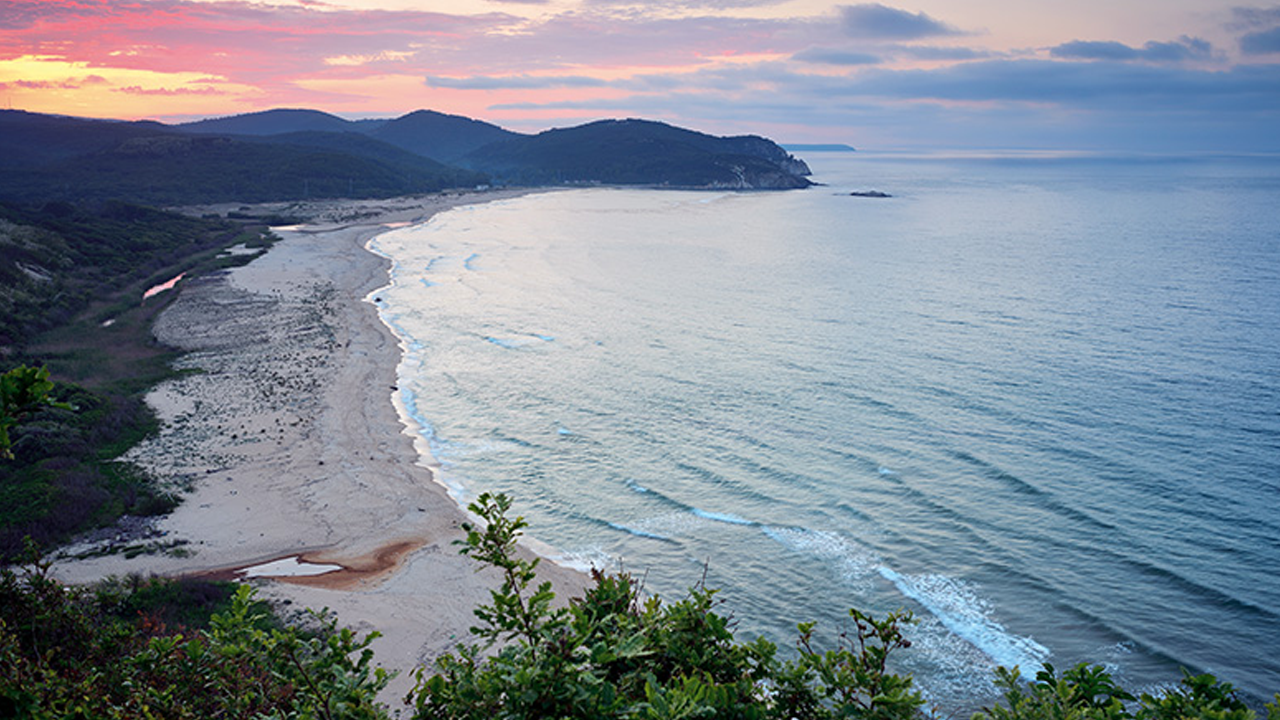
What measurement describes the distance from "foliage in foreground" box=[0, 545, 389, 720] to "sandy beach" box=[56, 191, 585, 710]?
6755 millimetres

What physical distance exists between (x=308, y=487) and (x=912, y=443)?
79.7 feet

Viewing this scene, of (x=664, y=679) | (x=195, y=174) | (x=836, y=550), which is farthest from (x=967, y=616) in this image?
(x=195, y=174)

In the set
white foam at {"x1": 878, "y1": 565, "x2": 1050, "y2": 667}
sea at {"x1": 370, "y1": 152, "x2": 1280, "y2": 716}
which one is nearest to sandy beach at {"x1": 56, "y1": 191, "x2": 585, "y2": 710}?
sea at {"x1": 370, "y1": 152, "x2": 1280, "y2": 716}

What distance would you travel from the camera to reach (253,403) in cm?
3406

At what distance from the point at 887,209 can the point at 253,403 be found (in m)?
135

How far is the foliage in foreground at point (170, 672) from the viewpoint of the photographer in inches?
203

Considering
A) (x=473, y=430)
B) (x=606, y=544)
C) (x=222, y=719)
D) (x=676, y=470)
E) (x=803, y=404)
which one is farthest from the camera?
(x=803, y=404)

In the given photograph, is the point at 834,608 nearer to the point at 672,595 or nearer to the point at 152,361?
the point at 672,595

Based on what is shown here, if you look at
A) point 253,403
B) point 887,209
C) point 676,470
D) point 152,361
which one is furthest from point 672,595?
point 887,209

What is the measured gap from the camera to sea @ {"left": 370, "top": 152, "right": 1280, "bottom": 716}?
19922 millimetres

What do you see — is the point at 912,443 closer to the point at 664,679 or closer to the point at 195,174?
the point at 664,679

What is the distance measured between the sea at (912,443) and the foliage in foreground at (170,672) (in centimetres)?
1382

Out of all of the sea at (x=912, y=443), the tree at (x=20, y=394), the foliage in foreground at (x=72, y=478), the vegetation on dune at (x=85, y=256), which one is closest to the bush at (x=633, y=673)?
the tree at (x=20, y=394)

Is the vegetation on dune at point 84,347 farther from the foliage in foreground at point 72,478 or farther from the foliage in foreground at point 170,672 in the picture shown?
the foliage in foreground at point 170,672
